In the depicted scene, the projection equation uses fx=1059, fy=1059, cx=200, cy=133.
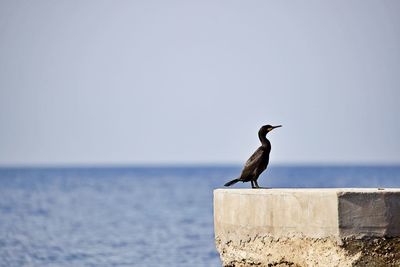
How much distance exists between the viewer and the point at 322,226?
1080 cm

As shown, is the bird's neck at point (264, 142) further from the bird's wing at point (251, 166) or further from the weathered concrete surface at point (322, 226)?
the weathered concrete surface at point (322, 226)

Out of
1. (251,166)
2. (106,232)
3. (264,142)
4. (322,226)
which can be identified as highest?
(264,142)

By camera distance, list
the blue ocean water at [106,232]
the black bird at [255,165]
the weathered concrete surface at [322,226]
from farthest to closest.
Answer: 1. the blue ocean water at [106,232]
2. the black bird at [255,165]
3. the weathered concrete surface at [322,226]

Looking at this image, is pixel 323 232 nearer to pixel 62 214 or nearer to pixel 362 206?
pixel 362 206

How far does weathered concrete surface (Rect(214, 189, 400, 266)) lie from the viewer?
421 inches

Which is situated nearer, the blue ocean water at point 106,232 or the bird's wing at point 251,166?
the bird's wing at point 251,166

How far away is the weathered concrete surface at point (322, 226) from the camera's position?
10.7 metres

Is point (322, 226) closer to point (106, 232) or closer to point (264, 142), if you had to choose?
point (264, 142)

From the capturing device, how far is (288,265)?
11297mm

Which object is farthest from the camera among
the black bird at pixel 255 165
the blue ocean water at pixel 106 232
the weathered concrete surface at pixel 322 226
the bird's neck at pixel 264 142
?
the blue ocean water at pixel 106 232

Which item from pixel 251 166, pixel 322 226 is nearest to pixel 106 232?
pixel 251 166

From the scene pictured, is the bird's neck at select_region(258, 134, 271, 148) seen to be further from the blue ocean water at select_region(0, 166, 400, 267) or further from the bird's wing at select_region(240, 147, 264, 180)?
the blue ocean water at select_region(0, 166, 400, 267)

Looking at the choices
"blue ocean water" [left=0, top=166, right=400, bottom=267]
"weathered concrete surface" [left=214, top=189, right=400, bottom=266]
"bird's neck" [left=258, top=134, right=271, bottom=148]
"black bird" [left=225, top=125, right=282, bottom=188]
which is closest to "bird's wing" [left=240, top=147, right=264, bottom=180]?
"black bird" [left=225, top=125, right=282, bottom=188]

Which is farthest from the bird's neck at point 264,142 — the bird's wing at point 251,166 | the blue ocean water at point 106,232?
the blue ocean water at point 106,232
